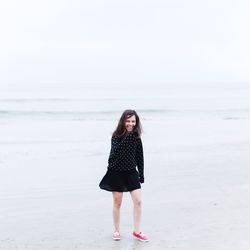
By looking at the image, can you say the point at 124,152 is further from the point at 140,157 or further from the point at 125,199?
the point at 125,199

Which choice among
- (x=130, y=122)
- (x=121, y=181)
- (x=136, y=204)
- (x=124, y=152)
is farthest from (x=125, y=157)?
(x=136, y=204)

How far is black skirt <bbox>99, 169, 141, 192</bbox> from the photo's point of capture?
5.51 meters

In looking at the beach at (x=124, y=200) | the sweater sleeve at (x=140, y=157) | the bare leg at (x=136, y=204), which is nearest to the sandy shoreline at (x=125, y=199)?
the beach at (x=124, y=200)

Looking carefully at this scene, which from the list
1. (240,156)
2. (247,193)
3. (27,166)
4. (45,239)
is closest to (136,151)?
(45,239)

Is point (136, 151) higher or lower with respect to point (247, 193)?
higher

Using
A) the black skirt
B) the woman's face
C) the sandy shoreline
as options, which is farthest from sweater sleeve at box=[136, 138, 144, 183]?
the sandy shoreline

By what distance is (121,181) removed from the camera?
18.1 feet

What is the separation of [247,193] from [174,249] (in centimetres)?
294

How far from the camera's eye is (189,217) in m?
6.59

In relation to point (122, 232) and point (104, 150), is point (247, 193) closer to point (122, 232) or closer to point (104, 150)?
point (122, 232)

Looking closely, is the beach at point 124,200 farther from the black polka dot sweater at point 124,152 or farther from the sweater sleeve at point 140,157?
the black polka dot sweater at point 124,152

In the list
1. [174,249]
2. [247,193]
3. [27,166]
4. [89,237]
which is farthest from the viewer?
[27,166]

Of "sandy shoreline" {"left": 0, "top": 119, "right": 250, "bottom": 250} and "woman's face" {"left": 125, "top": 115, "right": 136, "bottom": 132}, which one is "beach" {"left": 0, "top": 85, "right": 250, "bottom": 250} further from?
"woman's face" {"left": 125, "top": 115, "right": 136, "bottom": 132}

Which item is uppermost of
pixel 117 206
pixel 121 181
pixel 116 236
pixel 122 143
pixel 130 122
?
pixel 130 122
